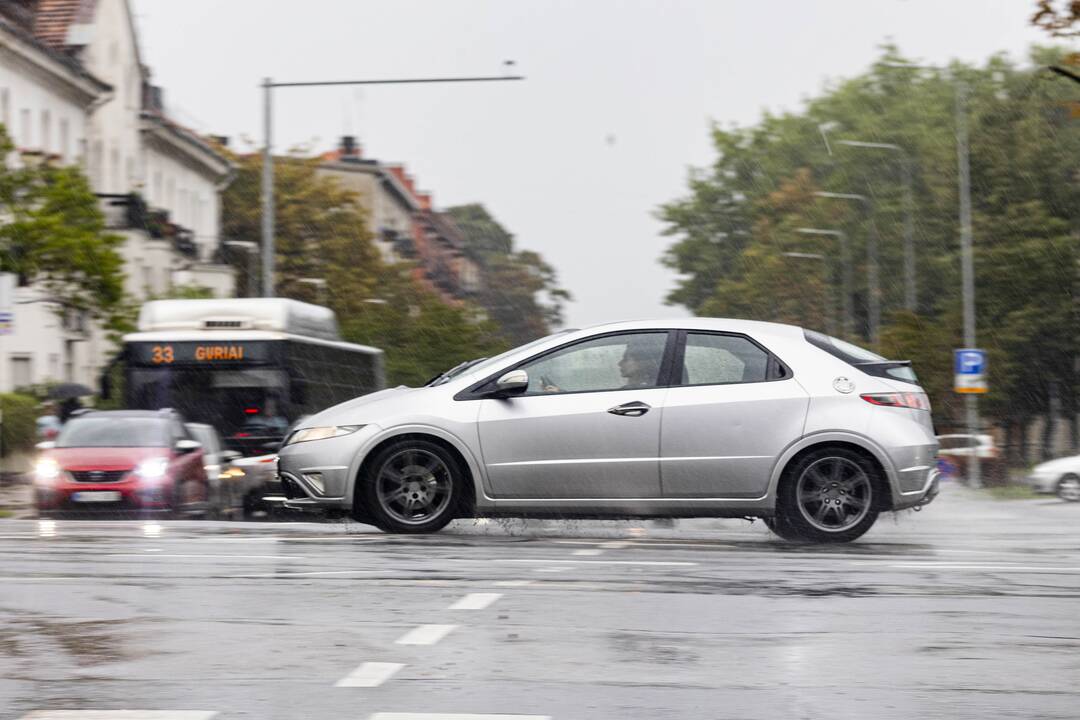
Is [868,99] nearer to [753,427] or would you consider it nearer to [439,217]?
[439,217]

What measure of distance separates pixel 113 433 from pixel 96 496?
3.45ft

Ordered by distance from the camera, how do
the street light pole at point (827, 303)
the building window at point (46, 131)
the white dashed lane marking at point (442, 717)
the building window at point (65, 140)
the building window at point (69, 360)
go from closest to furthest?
1. the white dashed lane marking at point (442, 717)
2. the building window at point (69, 360)
3. the building window at point (46, 131)
4. the building window at point (65, 140)
5. the street light pole at point (827, 303)

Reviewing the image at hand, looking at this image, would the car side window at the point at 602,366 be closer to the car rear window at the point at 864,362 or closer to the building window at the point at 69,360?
the car rear window at the point at 864,362

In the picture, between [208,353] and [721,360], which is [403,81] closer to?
[208,353]

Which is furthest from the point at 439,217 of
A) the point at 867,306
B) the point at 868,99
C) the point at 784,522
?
the point at 784,522

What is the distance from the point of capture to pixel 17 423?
38.5 metres

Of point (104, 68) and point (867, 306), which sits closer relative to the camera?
point (104, 68)

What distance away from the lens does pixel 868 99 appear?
267ft

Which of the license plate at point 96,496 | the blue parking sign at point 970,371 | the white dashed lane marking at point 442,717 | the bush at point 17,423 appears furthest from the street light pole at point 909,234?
the white dashed lane marking at point 442,717

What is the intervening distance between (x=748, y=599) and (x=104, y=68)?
1969 inches

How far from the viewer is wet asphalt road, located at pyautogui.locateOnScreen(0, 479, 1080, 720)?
650 cm

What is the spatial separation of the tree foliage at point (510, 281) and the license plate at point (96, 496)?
81.7 m

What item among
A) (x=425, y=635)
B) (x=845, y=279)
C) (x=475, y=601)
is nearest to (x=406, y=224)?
(x=845, y=279)

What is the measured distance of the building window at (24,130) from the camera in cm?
4719
